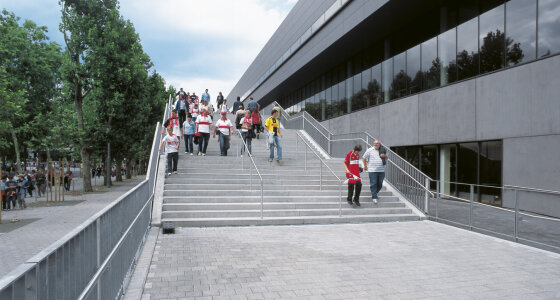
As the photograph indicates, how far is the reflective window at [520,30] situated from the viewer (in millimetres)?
11195

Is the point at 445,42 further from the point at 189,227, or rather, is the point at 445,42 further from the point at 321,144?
the point at 189,227

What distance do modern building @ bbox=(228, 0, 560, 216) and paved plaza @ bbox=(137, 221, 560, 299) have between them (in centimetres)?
162

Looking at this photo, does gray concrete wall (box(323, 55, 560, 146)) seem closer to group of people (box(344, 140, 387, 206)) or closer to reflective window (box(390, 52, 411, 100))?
reflective window (box(390, 52, 411, 100))

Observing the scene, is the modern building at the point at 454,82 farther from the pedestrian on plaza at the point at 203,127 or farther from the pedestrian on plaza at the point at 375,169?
the pedestrian on plaza at the point at 203,127

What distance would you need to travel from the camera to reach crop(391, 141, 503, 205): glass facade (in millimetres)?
12078

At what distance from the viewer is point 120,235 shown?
4043 millimetres

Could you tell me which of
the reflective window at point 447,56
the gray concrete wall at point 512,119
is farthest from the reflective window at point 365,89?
the reflective window at point 447,56

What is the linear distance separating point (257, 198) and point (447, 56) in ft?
33.7

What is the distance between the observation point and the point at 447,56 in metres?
14.8

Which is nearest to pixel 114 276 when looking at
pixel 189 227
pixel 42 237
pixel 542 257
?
pixel 189 227

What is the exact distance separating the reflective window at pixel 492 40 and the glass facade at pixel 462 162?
8.82 ft

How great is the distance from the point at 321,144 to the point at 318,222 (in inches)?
335

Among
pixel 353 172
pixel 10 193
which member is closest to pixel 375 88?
pixel 353 172

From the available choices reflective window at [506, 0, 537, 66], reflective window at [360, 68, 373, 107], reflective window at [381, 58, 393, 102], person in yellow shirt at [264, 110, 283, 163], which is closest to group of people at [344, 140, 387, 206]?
person in yellow shirt at [264, 110, 283, 163]
